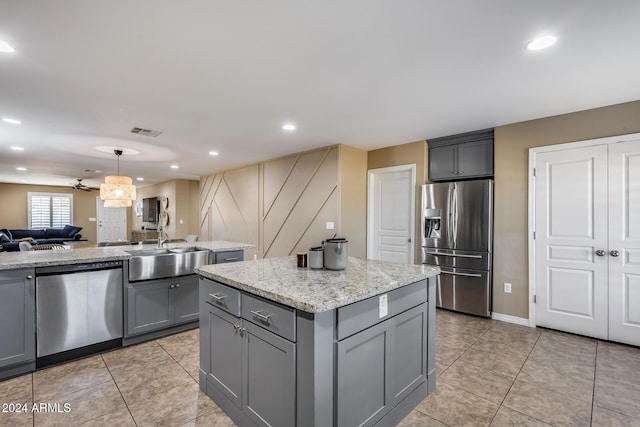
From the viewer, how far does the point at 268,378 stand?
153 centimetres

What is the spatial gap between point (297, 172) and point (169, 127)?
7.18 feet

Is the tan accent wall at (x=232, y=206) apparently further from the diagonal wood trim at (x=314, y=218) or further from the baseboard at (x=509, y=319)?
the baseboard at (x=509, y=319)

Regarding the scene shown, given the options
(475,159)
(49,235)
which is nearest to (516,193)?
(475,159)

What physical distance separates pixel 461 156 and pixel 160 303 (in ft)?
13.6

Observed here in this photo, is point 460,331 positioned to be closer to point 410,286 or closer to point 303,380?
point 410,286

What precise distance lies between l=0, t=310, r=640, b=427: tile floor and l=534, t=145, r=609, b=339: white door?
0.34 meters

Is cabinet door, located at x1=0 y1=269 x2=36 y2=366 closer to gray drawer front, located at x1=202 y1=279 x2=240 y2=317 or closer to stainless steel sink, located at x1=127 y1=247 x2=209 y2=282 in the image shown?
stainless steel sink, located at x1=127 y1=247 x2=209 y2=282

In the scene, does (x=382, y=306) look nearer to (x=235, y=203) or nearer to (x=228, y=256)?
(x=228, y=256)

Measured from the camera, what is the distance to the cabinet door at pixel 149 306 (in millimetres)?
2855

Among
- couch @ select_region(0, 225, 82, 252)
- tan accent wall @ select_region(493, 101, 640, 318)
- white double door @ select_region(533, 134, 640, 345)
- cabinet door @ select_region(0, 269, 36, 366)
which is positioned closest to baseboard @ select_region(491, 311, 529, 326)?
tan accent wall @ select_region(493, 101, 640, 318)

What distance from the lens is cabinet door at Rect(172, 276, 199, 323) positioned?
10.3 ft

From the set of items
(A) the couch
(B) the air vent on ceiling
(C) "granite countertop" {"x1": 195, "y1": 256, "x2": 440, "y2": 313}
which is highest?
(B) the air vent on ceiling

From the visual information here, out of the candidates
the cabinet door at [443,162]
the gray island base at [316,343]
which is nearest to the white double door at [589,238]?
the cabinet door at [443,162]

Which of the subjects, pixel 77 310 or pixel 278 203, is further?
pixel 278 203
